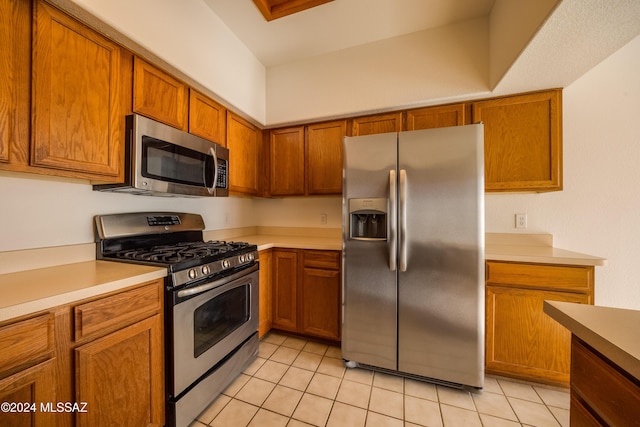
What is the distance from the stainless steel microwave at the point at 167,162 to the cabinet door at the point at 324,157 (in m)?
0.86

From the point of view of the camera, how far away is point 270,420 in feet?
4.50

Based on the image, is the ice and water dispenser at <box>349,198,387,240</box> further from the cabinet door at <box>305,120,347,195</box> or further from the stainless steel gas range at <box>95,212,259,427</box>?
the stainless steel gas range at <box>95,212,259,427</box>

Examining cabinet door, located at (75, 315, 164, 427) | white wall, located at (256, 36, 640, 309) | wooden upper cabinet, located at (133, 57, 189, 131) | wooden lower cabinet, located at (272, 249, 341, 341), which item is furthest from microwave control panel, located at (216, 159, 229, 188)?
white wall, located at (256, 36, 640, 309)

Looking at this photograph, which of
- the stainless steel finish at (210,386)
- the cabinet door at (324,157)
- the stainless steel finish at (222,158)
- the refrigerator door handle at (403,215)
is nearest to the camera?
the stainless steel finish at (210,386)

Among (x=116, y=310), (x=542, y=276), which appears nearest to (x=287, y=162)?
(x=116, y=310)

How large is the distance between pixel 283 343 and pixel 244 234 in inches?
48.1

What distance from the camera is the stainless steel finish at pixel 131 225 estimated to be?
1480 millimetres

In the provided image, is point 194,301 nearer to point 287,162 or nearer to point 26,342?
point 26,342

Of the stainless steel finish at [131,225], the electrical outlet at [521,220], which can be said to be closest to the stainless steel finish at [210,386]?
the stainless steel finish at [131,225]

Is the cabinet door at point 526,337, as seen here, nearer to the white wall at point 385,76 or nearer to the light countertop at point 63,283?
the white wall at point 385,76

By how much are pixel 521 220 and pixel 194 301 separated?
2.53 meters

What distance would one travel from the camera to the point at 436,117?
205cm

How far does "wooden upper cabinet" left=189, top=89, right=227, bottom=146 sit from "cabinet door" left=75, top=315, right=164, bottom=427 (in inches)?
53.5

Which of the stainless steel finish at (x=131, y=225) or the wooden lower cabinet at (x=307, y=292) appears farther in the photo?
the wooden lower cabinet at (x=307, y=292)
